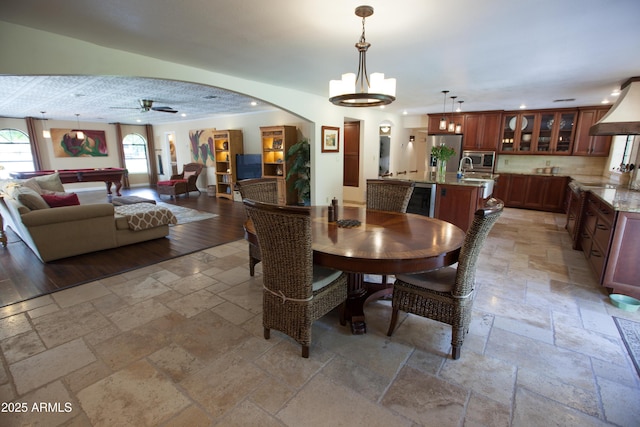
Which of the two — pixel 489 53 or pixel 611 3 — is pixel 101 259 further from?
pixel 611 3

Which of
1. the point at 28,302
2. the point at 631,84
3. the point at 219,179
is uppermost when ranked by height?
the point at 631,84

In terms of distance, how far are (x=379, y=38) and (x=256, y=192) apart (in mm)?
1904

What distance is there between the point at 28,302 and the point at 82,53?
237 cm

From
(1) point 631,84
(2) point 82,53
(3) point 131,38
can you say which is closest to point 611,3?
(1) point 631,84

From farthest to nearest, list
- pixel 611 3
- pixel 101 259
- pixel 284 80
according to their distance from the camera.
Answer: pixel 284 80 → pixel 101 259 → pixel 611 3

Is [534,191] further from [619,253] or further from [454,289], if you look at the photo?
[454,289]

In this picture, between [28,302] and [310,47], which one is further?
[310,47]

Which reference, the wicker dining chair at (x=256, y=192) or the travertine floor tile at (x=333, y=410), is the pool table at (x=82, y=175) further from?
the travertine floor tile at (x=333, y=410)

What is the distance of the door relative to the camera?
731 cm

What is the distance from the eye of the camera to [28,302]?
270 cm

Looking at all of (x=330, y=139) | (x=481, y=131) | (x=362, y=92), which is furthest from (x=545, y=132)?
(x=362, y=92)

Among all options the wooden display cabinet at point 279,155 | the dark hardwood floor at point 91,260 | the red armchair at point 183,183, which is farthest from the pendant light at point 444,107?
the red armchair at point 183,183

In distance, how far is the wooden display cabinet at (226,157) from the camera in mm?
7953

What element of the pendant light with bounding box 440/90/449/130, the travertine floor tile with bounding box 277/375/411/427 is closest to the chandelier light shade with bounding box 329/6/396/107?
the travertine floor tile with bounding box 277/375/411/427
